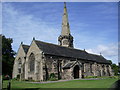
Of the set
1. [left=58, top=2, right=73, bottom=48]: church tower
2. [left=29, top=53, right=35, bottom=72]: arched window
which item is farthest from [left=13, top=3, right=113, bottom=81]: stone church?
[left=58, top=2, right=73, bottom=48]: church tower

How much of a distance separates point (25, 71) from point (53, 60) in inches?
357

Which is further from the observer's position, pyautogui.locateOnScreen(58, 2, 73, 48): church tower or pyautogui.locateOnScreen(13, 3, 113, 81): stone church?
pyautogui.locateOnScreen(58, 2, 73, 48): church tower

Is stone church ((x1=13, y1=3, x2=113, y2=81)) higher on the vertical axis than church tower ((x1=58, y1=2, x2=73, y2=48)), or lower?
lower

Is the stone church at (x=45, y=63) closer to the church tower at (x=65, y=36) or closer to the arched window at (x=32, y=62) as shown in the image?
the arched window at (x=32, y=62)

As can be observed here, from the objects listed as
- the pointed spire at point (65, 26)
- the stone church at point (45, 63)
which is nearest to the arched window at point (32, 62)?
the stone church at point (45, 63)

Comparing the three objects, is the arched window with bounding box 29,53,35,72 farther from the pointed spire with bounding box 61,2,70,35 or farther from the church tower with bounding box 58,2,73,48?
the pointed spire with bounding box 61,2,70,35

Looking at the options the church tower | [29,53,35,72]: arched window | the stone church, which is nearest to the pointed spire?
the church tower

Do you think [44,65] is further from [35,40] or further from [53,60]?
[35,40]

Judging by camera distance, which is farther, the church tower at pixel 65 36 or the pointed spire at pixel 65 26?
the pointed spire at pixel 65 26

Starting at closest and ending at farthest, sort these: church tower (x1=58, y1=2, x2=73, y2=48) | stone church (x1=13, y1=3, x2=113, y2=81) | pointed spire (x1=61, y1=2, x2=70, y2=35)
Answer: stone church (x1=13, y1=3, x2=113, y2=81), church tower (x1=58, y1=2, x2=73, y2=48), pointed spire (x1=61, y1=2, x2=70, y2=35)

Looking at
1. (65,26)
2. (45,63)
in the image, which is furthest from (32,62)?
(65,26)

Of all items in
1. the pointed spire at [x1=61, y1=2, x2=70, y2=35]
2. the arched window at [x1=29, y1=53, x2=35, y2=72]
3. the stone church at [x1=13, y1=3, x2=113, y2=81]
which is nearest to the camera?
the stone church at [x1=13, y1=3, x2=113, y2=81]

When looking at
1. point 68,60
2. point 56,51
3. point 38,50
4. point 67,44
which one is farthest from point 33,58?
point 67,44

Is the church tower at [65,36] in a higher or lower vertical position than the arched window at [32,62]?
higher
